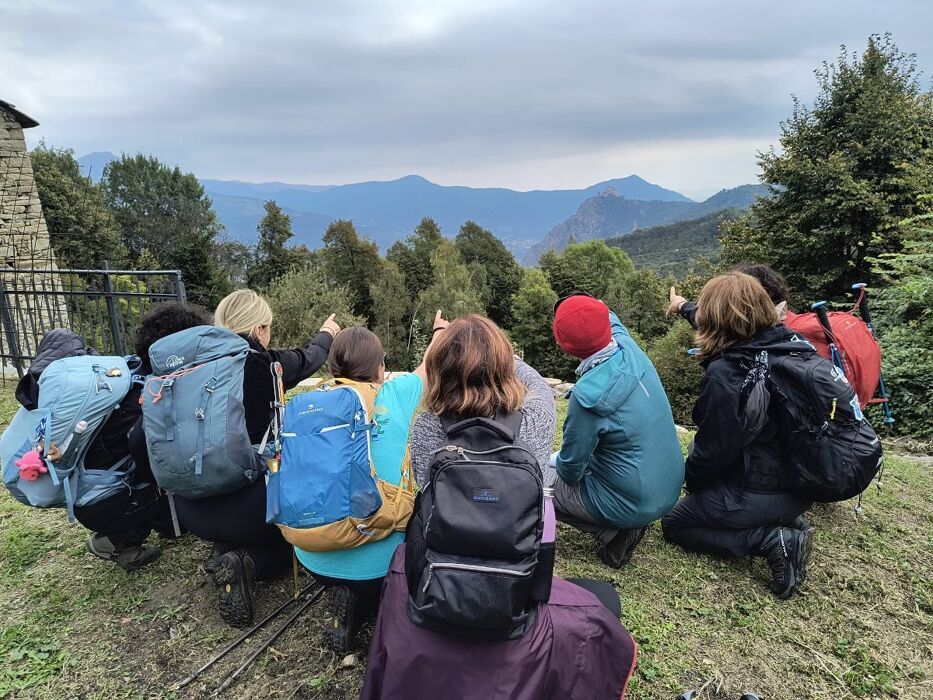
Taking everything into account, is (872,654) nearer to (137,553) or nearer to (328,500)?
(328,500)

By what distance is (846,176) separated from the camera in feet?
42.8

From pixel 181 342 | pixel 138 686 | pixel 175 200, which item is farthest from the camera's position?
pixel 175 200

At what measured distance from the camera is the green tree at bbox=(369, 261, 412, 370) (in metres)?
33.9

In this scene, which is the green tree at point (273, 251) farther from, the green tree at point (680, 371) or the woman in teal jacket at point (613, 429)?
the woman in teal jacket at point (613, 429)

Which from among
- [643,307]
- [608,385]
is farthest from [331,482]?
[643,307]

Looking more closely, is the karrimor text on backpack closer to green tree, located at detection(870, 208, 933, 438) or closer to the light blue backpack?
the light blue backpack

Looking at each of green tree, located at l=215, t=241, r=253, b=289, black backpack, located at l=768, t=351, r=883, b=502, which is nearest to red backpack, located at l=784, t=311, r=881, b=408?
black backpack, located at l=768, t=351, r=883, b=502

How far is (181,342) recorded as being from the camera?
264 cm

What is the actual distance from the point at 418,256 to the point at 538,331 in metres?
13.4

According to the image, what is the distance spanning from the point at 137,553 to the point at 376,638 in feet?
7.37

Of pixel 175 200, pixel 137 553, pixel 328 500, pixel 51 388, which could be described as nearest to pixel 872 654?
pixel 328 500

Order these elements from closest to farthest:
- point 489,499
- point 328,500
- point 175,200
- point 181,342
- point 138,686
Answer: point 489,499 → point 328,500 → point 138,686 → point 181,342 → point 175,200

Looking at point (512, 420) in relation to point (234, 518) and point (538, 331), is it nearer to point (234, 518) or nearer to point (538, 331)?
point (234, 518)

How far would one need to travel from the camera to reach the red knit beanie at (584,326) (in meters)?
2.85
